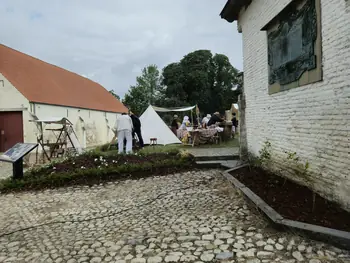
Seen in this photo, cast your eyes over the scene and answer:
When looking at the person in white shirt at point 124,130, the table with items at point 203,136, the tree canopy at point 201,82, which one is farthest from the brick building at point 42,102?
the tree canopy at point 201,82

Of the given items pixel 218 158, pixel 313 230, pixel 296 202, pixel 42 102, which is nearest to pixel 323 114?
pixel 296 202

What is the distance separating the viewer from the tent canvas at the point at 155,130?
17.0 metres

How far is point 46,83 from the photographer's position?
2241cm

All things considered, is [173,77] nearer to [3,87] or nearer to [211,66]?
[211,66]

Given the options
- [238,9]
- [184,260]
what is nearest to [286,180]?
[184,260]

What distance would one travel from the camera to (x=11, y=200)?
270 inches

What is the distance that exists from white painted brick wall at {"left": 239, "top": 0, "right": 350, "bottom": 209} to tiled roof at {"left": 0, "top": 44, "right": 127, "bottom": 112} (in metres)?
15.0

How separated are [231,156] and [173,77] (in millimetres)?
32474

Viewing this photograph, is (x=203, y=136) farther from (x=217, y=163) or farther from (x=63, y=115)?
(x=63, y=115)

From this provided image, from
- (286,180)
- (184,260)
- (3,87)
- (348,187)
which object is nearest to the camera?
(184,260)

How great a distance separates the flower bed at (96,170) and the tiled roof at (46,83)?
1024 centimetres

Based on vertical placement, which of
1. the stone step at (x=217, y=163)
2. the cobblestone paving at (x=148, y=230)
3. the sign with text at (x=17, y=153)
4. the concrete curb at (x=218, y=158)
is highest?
the sign with text at (x=17, y=153)

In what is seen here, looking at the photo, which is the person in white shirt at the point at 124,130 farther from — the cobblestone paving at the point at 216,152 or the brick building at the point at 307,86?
the brick building at the point at 307,86

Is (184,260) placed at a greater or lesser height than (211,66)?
lesser
